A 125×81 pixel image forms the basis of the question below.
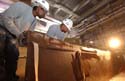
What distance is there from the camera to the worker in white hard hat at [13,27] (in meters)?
1.76

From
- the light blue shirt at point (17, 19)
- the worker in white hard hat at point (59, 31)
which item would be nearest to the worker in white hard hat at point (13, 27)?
the light blue shirt at point (17, 19)

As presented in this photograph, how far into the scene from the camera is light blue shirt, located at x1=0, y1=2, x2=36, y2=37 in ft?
7.23

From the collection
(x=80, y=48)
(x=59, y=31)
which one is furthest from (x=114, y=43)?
(x=80, y=48)

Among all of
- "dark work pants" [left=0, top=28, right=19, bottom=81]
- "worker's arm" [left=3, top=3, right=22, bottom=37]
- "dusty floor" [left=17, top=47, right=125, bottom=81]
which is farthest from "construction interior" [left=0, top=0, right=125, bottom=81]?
"worker's arm" [left=3, top=3, right=22, bottom=37]

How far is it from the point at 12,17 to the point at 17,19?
127 mm

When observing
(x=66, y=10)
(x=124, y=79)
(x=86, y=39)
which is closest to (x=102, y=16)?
(x=66, y=10)

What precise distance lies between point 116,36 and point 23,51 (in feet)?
12.3

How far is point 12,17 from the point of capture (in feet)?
7.98

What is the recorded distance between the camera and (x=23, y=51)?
1907mm

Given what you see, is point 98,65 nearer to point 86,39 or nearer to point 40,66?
point 40,66

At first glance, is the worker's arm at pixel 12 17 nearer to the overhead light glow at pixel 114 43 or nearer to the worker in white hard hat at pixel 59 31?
the worker in white hard hat at pixel 59 31

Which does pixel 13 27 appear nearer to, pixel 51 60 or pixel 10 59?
pixel 10 59

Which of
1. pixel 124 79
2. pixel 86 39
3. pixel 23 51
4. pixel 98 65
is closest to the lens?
pixel 23 51

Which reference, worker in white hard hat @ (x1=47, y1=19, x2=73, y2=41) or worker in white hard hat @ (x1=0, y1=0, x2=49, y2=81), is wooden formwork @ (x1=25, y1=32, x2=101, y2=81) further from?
worker in white hard hat @ (x1=47, y1=19, x2=73, y2=41)
